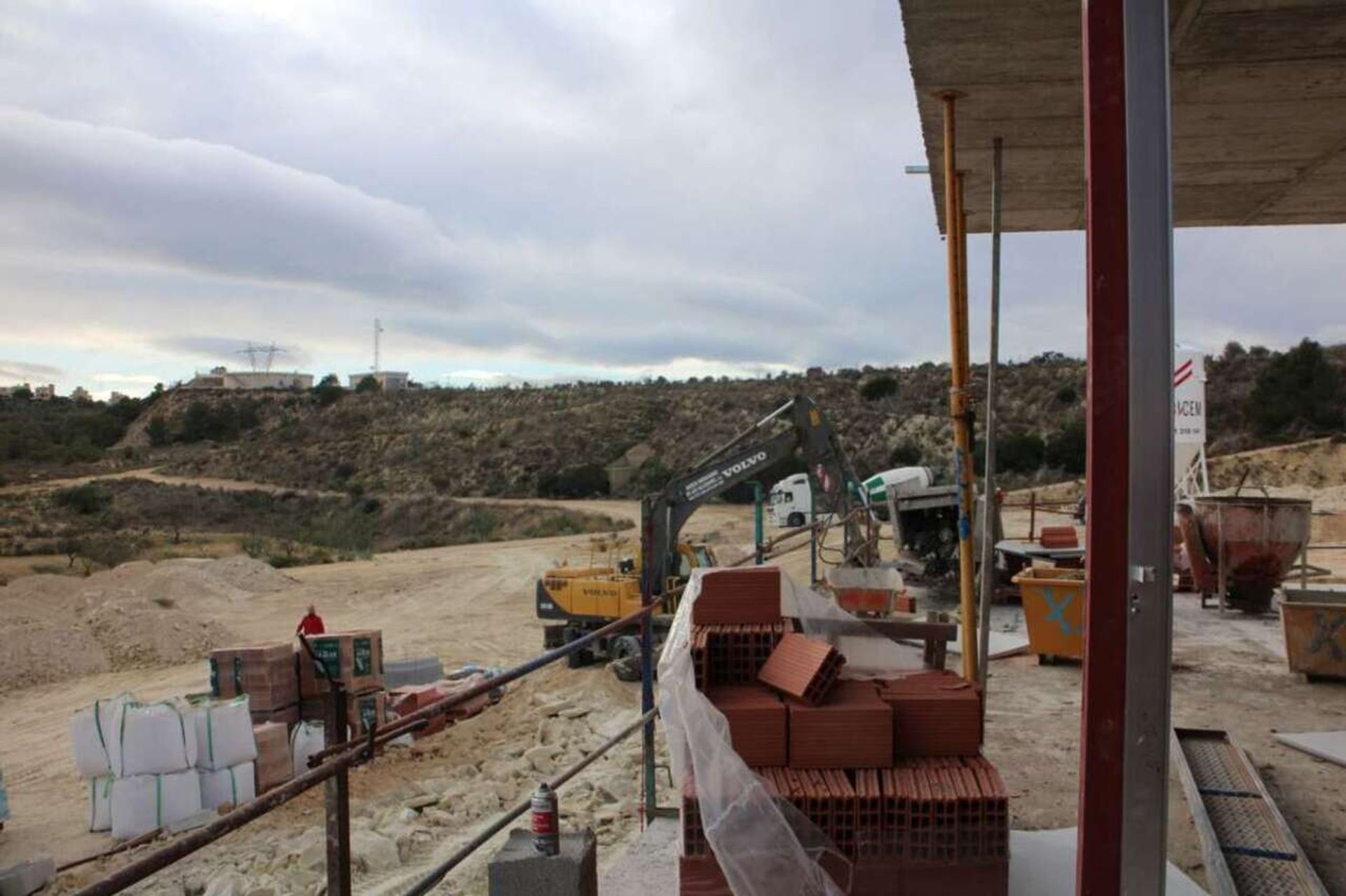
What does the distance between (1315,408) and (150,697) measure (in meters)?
43.7

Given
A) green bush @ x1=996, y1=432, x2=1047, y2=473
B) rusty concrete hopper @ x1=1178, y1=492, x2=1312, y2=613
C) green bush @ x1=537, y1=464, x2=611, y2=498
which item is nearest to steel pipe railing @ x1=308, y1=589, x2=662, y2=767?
rusty concrete hopper @ x1=1178, y1=492, x2=1312, y2=613

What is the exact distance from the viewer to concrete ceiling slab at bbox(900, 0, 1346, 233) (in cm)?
388

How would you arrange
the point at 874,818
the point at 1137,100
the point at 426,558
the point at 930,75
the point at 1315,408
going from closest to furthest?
1. the point at 1137,100
2. the point at 874,818
3. the point at 930,75
4. the point at 426,558
5. the point at 1315,408

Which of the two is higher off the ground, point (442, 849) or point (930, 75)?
point (930, 75)

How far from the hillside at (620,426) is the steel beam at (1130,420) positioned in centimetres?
3922

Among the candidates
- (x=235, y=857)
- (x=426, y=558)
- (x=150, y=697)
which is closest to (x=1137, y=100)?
(x=235, y=857)

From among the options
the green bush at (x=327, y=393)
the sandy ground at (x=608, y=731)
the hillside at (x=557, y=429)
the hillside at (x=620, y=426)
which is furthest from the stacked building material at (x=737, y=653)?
the green bush at (x=327, y=393)

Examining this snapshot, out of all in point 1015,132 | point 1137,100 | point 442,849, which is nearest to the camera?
point 1137,100

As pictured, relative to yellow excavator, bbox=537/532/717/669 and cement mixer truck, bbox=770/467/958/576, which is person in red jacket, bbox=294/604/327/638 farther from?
cement mixer truck, bbox=770/467/958/576

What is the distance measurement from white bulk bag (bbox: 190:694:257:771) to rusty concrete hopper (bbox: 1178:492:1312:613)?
10.2 m

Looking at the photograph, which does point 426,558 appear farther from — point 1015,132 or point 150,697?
point 1015,132

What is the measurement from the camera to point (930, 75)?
14.6ft

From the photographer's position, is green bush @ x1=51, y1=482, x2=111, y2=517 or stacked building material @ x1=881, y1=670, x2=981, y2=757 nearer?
stacked building material @ x1=881, y1=670, x2=981, y2=757

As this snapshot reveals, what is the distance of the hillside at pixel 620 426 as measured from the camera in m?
43.0
